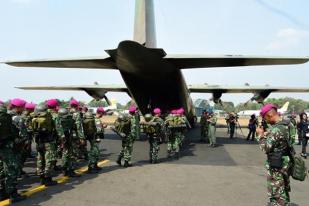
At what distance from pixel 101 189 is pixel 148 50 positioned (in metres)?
6.18

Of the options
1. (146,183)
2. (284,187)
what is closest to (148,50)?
(146,183)

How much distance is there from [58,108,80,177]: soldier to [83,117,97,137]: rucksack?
0.47 metres

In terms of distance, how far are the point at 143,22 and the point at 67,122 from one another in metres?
7.49

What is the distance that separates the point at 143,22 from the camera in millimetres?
14180

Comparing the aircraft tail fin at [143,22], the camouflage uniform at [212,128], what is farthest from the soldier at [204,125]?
the aircraft tail fin at [143,22]

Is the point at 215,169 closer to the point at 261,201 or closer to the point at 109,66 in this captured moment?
the point at 261,201

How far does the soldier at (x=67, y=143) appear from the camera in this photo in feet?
27.1

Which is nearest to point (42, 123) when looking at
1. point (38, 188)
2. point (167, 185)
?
point (38, 188)

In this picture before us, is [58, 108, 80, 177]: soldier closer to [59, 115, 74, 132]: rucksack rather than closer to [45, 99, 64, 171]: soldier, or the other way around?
[59, 115, 74, 132]: rucksack

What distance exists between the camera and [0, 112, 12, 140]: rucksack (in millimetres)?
6191

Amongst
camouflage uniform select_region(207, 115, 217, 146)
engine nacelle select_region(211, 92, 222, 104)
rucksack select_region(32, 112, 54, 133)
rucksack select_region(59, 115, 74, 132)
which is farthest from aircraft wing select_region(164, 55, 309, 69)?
engine nacelle select_region(211, 92, 222, 104)

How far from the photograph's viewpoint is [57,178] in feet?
27.3

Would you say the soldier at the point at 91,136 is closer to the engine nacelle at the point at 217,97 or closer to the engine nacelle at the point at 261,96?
the engine nacelle at the point at 261,96

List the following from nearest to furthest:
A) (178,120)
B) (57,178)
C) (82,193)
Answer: (82,193)
(57,178)
(178,120)
